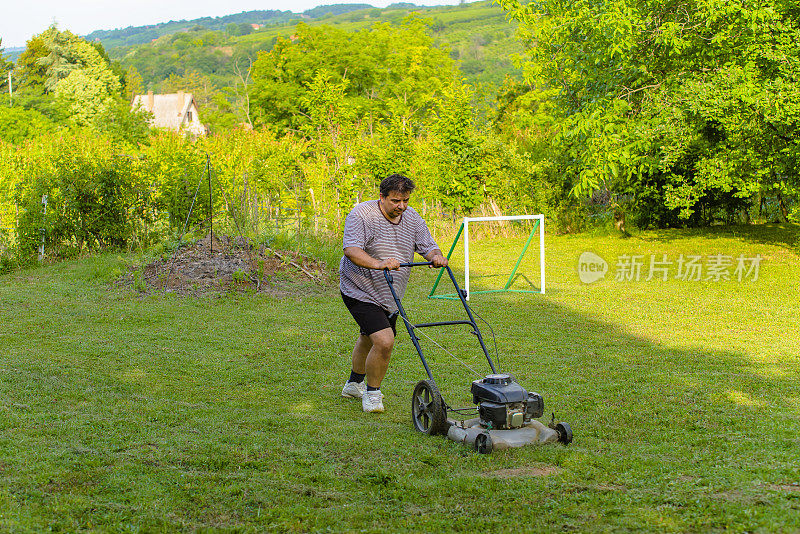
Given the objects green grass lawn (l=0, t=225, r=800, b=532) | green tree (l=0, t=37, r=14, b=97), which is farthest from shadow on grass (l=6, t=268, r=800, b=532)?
green tree (l=0, t=37, r=14, b=97)

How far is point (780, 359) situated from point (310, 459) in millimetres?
5090

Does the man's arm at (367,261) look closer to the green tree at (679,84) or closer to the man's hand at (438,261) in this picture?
the man's hand at (438,261)

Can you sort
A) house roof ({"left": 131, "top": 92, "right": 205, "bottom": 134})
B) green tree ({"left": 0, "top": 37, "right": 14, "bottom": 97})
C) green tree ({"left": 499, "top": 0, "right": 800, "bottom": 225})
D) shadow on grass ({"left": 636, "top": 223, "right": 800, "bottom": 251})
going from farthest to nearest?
house roof ({"left": 131, "top": 92, "right": 205, "bottom": 134}), green tree ({"left": 0, "top": 37, "right": 14, "bottom": 97}), shadow on grass ({"left": 636, "top": 223, "right": 800, "bottom": 251}), green tree ({"left": 499, "top": 0, "right": 800, "bottom": 225})

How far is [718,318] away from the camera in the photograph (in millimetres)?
9812

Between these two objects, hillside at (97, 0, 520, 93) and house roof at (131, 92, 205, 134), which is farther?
hillside at (97, 0, 520, 93)

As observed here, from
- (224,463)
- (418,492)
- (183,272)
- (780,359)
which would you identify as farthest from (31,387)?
(780,359)

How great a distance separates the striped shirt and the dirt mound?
20.2ft

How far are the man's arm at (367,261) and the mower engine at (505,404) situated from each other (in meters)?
1.00

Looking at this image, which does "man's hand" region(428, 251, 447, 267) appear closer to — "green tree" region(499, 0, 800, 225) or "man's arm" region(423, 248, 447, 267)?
"man's arm" region(423, 248, 447, 267)

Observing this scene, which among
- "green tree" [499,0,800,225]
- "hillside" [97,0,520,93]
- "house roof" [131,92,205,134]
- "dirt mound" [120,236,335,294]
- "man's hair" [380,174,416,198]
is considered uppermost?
"hillside" [97,0,520,93]

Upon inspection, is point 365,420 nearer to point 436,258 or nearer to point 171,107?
point 436,258

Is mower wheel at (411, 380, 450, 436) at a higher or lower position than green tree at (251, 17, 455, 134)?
lower

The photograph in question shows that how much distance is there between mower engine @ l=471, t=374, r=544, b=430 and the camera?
4.68m

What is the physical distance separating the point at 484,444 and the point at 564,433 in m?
0.56
